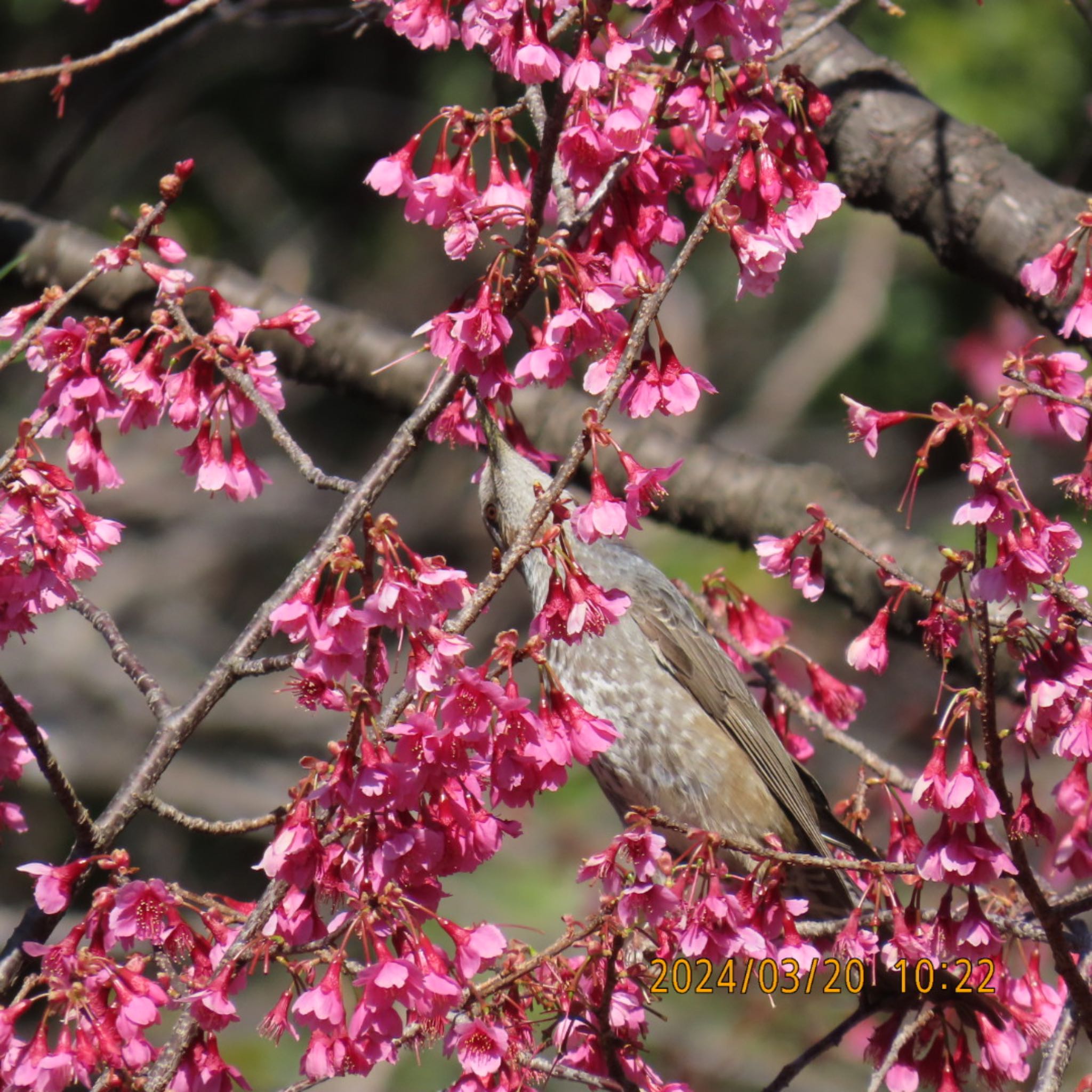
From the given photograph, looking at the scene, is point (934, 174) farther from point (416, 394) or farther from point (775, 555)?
point (775, 555)

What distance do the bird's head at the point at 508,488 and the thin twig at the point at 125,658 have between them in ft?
2.40

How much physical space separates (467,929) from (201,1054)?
1.20 ft

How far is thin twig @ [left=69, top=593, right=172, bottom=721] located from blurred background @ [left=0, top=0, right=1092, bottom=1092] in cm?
328

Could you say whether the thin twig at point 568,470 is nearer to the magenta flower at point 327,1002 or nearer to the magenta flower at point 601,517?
the magenta flower at point 601,517

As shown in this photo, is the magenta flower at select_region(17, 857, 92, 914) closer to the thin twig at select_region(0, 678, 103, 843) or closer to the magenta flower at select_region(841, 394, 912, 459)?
the thin twig at select_region(0, 678, 103, 843)

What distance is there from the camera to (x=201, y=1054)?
5.51 feet

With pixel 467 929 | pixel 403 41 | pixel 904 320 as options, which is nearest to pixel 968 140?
pixel 467 929

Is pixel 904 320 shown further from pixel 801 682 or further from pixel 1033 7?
pixel 801 682

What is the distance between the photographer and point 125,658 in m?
1.99

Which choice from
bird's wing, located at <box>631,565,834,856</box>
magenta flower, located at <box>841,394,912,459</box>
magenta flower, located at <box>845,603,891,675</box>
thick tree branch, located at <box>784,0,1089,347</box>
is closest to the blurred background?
thick tree branch, located at <box>784,0,1089,347</box>

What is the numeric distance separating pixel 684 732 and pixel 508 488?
28.8 inches

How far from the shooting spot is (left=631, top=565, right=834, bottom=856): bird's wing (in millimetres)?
2865

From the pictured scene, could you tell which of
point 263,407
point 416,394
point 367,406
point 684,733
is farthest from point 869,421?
point 367,406
